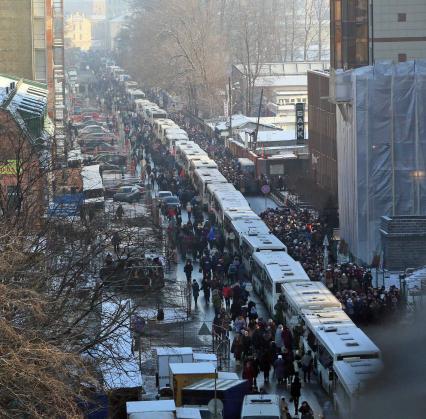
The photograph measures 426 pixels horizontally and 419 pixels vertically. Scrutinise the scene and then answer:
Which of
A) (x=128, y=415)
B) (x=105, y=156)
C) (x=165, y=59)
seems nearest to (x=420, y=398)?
(x=128, y=415)

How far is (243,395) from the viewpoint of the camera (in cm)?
2181

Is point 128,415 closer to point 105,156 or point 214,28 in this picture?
point 105,156

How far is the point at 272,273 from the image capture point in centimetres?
2991

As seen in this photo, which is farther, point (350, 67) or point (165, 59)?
point (165, 59)

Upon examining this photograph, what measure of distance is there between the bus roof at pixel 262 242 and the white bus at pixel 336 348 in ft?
27.2

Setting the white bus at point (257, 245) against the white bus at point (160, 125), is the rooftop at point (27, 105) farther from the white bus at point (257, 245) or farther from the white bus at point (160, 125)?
the white bus at point (160, 125)

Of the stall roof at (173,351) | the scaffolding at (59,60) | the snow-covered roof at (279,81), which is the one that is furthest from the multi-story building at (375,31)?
the snow-covered roof at (279,81)

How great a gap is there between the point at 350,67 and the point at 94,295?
20887 mm

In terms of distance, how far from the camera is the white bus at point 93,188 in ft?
133

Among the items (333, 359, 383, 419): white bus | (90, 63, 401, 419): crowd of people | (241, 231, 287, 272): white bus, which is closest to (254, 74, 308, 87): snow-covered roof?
(90, 63, 401, 419): crowd of people

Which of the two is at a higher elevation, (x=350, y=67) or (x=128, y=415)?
(x=350, y=67)

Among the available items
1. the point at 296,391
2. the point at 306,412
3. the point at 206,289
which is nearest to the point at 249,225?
the point at 206,289

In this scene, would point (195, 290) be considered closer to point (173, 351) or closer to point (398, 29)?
point (173, 351)

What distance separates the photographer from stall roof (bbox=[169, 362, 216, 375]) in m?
22.4
